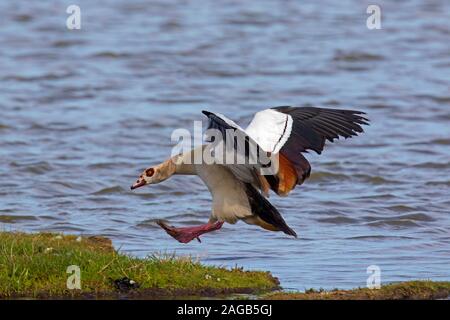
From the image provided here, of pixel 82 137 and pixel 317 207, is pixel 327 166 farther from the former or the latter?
pixel 82 137

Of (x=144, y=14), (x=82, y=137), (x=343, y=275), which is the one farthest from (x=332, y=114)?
(x=144, y=14)

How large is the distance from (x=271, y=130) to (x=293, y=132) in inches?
8.6

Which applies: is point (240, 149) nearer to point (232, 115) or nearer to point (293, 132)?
point (293, 132)

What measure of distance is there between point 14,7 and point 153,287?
2435 centimetres

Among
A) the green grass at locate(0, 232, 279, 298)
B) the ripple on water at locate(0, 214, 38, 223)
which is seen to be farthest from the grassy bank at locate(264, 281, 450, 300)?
the ripple on water at locate(0, 214, 38, 223)

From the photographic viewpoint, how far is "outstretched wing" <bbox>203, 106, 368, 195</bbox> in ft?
30.8

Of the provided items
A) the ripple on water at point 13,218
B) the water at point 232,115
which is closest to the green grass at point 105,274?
the water at point 232,115

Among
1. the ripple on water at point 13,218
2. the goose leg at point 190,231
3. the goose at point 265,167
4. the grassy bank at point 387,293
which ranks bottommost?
the ripple on water at point 13,218

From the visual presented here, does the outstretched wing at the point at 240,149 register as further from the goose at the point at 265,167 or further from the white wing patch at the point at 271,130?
the white wing patch at the point at 271,130

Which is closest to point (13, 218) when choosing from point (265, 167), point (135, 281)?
point (135, 281)

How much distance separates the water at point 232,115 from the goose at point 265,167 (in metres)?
0.75

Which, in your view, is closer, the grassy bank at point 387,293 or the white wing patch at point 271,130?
the grassy bank at point 387,293

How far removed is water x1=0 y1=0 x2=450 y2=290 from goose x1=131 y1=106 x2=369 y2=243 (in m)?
0.75

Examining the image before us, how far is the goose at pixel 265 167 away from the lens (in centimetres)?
940
